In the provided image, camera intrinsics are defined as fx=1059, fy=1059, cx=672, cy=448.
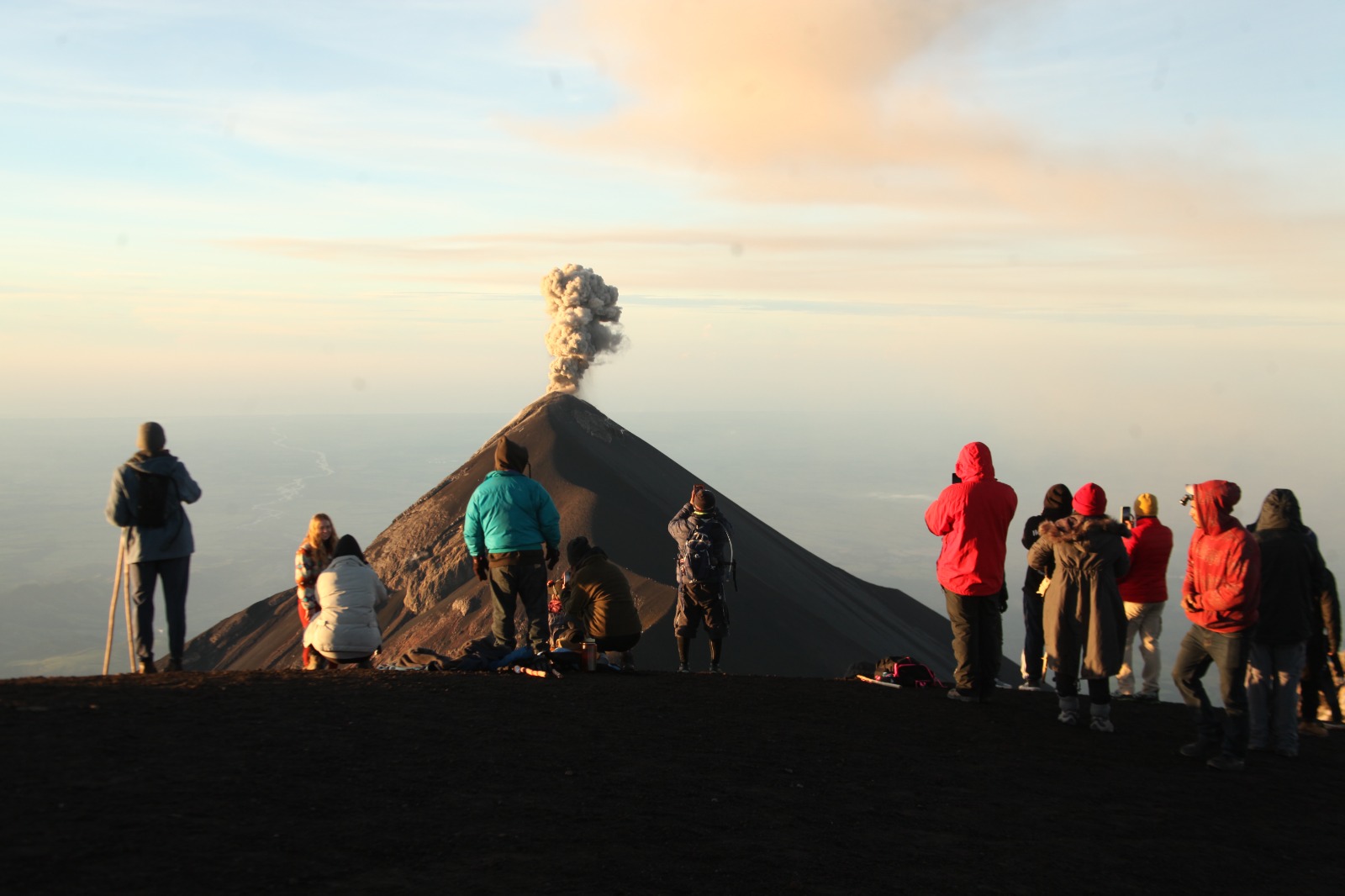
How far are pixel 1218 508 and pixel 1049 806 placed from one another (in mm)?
2449

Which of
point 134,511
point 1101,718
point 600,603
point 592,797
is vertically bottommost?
point 592,797

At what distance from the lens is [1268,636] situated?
7.30 m

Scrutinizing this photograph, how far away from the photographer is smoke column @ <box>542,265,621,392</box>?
4159cm

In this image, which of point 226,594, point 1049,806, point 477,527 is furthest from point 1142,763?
point 226,594

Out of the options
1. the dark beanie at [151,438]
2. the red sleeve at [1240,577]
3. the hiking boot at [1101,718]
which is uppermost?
the dark beanie at [151,438]

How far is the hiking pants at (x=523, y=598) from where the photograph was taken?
29.7 feet

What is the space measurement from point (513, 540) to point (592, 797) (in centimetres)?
367

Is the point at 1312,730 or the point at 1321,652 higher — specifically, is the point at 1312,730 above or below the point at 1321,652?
below

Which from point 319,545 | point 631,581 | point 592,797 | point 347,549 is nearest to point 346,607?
point 347,549

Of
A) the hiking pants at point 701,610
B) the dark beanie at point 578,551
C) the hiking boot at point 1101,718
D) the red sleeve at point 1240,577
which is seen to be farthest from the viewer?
the hiking pants at point 701,610

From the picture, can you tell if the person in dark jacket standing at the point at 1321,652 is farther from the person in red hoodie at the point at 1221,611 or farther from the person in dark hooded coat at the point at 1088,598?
the person in dark hooded coat at the point at 1088,598

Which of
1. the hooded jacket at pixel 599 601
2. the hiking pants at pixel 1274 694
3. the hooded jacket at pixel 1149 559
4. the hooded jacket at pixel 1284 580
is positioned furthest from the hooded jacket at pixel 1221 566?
the hooded jacket at pixel 599 601

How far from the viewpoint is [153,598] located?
8.23 meters

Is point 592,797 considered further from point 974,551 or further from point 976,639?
point 976,639
